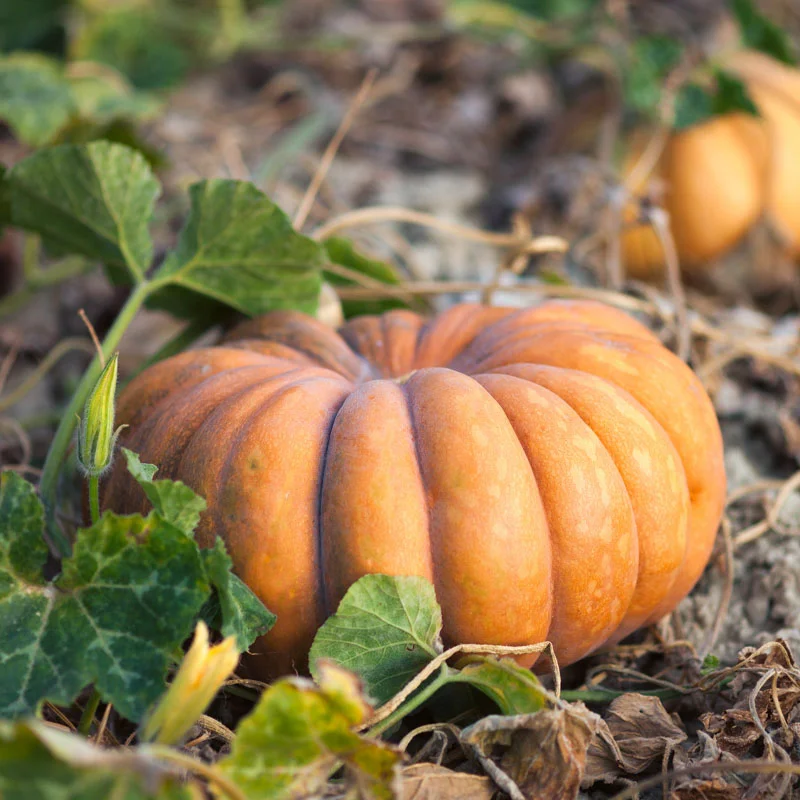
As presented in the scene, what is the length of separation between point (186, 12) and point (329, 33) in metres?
0.69

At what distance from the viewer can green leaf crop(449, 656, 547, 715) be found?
4.65 ft

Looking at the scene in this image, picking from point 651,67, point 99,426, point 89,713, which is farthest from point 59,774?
point 651,67

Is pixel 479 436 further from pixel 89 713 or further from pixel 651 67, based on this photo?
pixel 651 67

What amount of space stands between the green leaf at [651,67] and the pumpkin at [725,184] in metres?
0.19

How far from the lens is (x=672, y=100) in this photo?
331 cm

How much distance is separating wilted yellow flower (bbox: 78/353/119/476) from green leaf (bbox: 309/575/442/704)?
0.42 m

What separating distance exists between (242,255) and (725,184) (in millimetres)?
1920

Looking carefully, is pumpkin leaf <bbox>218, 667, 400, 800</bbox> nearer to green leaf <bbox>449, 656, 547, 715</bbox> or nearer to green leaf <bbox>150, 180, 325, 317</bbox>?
green leaf <bbox>449, 656, 547, 715</bbox>

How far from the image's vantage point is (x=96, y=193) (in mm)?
2010

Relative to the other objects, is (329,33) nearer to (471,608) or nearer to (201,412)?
(201,412)

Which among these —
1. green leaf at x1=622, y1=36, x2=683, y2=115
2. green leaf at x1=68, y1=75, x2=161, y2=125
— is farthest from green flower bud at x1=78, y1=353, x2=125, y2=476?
green leaf at x1=622, y1=36, x2=683, y2=115

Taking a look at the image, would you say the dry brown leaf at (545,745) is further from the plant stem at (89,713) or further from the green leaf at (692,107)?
the green leaf at (692,107)

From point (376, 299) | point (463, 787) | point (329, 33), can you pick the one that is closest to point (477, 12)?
point (329, 33)

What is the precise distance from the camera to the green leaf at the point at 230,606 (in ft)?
4.50
